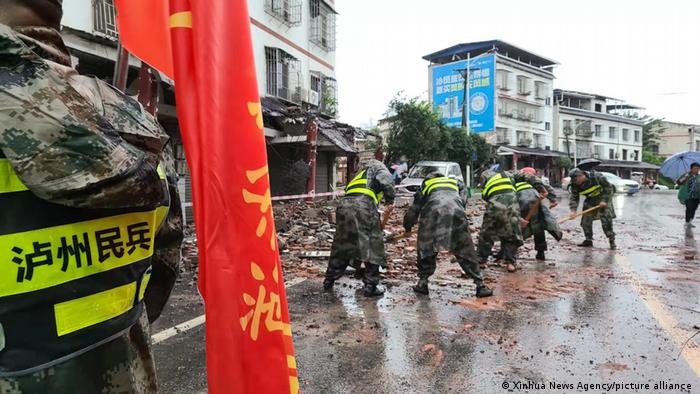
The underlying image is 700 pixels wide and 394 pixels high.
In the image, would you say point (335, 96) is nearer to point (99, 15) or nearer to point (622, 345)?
point (99, 15)

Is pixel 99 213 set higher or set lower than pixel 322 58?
lower

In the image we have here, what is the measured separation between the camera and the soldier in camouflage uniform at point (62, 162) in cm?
98

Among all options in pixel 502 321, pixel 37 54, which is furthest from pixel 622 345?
pixel 37 54

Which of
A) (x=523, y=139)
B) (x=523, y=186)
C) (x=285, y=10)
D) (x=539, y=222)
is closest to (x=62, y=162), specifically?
(x=539, y=222)

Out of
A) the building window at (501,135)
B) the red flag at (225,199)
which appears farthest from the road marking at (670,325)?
the building window at (501,135)

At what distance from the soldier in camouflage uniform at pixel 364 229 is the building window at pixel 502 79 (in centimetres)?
3645

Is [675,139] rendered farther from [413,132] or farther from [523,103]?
[413,132]

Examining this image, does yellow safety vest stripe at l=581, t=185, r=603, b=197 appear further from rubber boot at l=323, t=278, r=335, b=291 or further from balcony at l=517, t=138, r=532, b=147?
balcony at l=517, t=138, r=532, b=147

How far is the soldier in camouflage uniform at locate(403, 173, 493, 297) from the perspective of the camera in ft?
17.4

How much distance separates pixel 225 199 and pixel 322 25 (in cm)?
1929

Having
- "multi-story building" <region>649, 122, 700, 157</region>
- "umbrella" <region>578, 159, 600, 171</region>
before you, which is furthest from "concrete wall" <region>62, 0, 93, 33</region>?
"multi-story building" <region>649, 122, 700, 157</region>

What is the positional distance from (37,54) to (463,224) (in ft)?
15.5

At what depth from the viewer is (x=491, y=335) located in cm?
399

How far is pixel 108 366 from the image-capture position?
1168 millimetres
